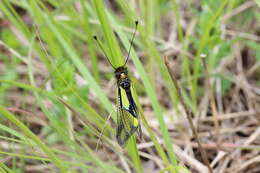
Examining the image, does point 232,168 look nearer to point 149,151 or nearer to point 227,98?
point 149,151

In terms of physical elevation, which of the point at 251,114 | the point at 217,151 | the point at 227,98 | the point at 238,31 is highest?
the point at 238,31

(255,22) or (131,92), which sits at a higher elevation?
(255,22)

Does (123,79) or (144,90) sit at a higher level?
(144,90)

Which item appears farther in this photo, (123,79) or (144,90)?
(144,90)

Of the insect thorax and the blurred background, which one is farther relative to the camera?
the blurred background

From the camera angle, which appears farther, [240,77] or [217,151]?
[240,77]

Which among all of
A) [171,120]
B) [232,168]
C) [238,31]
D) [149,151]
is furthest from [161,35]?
[232,168]

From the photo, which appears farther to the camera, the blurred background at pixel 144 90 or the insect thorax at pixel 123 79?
the blurred background at pixel 144 90

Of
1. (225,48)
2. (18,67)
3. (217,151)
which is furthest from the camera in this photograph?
(18,67)
